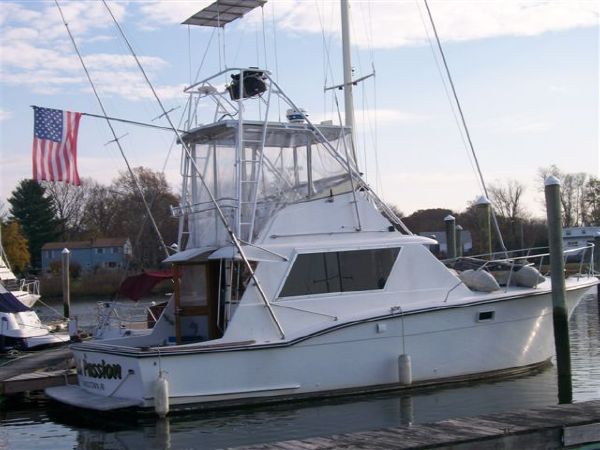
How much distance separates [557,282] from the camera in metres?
13.0

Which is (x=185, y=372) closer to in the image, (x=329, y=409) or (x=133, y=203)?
(x=329, y=409)

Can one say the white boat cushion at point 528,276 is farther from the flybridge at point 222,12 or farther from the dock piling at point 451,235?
the flybridge at point 222,12

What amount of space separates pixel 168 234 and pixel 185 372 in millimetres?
53860

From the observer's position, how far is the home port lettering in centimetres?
1177

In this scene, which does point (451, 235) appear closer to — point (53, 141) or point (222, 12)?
point (222, 12)

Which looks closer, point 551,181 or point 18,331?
point 551,181

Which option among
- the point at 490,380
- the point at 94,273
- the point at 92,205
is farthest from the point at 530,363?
the point at 92,205

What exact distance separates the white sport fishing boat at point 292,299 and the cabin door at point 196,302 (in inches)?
0.8

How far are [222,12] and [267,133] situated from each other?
8.18 feet

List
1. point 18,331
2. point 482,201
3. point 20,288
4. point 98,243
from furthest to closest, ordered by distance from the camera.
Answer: point 98,243 → point 20,288 → point 18,331 → point 482,201

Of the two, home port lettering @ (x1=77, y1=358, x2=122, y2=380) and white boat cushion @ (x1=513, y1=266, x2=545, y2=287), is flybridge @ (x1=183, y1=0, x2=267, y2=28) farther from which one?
white boat cushion @ (x1=513, y1=266, x2=545, y2=287)

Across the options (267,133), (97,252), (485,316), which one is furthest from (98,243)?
(485,316)

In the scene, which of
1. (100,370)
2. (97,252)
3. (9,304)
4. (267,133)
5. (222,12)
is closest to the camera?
(100,370)

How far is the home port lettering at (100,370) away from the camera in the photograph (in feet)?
38.6
